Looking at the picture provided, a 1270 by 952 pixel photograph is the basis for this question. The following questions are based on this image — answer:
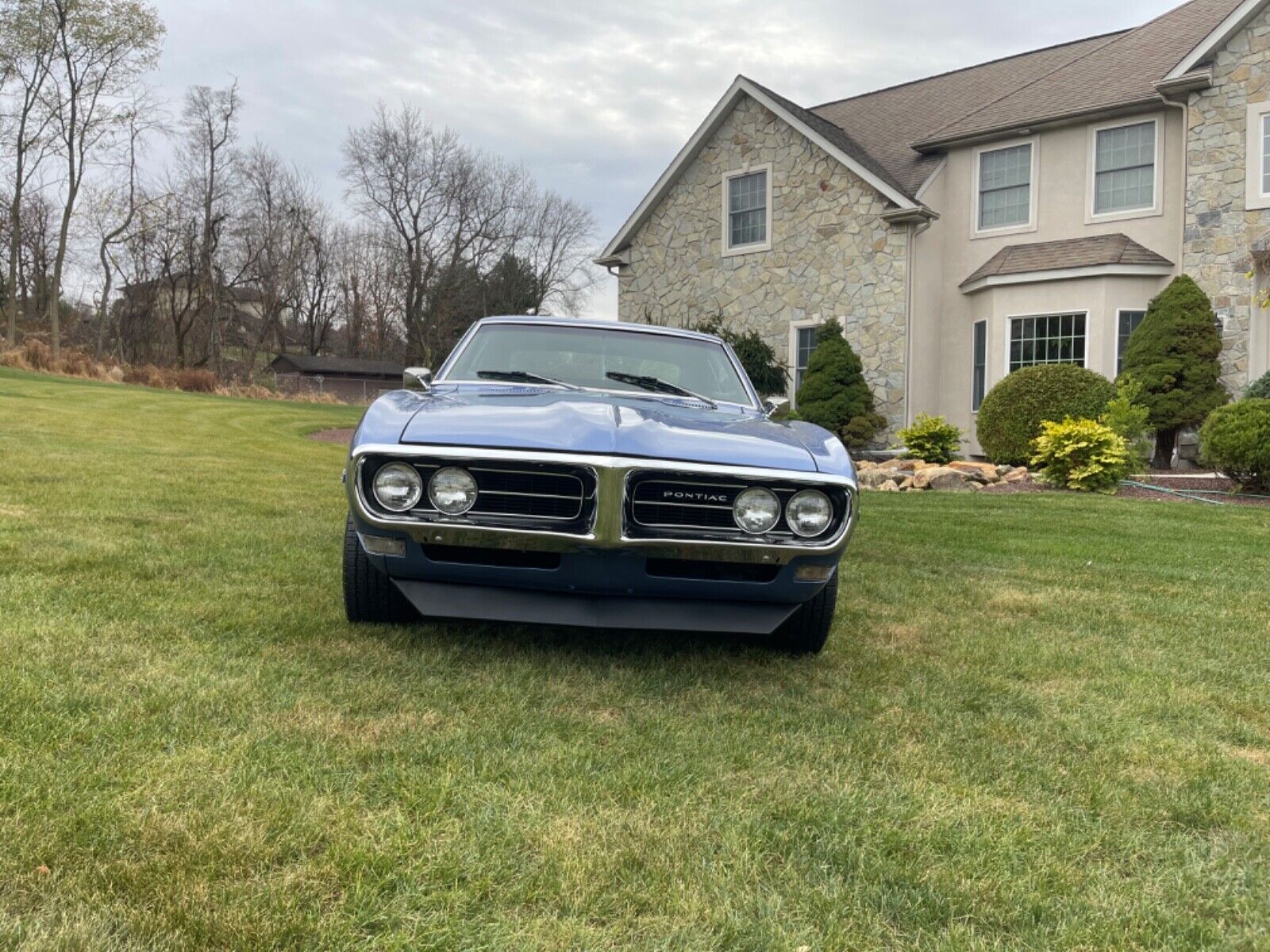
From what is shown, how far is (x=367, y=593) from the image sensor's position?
11.2ft

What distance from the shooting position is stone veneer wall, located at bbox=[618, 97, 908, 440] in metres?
15.5

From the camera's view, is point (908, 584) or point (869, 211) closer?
point (908, 584)

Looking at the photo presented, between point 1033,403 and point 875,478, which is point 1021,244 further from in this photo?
point 875,478

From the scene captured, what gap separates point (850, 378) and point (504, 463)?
13322 mm

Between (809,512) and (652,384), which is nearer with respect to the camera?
(809,512)

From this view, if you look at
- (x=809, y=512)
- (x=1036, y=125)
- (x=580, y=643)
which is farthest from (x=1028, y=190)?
(x=580, y=643)

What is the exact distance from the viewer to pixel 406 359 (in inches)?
1845

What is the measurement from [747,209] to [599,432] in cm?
1549

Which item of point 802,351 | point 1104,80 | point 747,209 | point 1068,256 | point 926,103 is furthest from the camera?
point 926,103

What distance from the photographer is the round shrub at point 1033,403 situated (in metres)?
12.4

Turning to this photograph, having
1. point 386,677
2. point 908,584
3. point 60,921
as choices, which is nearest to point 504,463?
point 386,677

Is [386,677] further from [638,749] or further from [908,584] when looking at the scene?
[908,584]

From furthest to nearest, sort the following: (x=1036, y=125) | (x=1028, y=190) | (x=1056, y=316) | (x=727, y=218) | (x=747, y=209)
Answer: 1. (x=727, y=218)
2. (x=747, y=209)
3. (x=1028, y=190)
4. (x=1036, y=125)
5. (x=1056, y=316)

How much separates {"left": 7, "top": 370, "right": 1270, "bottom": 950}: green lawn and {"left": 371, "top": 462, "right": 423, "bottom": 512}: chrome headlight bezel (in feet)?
1.86
